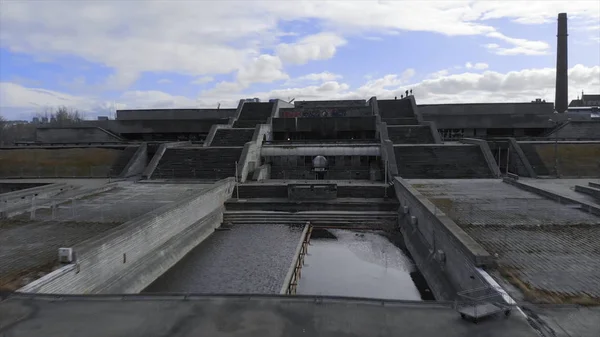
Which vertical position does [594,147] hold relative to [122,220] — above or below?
above

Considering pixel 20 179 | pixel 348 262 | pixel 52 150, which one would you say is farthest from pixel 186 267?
pixel 52 150

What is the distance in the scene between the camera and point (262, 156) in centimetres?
2872

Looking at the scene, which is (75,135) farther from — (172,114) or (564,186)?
(564,186)

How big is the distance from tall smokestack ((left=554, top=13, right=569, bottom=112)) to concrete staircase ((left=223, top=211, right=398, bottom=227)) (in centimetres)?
4715

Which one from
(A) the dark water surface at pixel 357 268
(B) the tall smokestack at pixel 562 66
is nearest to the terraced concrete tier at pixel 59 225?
(A) the dark water surface at pixel 357 268

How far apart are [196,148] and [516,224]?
20.3 meters

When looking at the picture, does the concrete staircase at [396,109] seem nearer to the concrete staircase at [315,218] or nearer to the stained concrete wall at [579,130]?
the stained concrete wall at [579,130]

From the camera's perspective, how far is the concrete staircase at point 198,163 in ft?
84.0

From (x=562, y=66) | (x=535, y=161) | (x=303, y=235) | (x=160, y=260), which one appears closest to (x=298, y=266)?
(x=303, y=235)

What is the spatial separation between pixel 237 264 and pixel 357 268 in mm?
4041

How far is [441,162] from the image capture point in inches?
1012

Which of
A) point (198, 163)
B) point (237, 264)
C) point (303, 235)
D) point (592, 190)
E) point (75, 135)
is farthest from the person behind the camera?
point (75, 135)

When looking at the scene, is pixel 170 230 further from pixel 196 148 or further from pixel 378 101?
pixel 378 101

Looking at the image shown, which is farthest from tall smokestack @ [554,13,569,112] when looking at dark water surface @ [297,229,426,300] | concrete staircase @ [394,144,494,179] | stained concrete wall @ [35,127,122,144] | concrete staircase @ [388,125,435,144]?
stained concrete wall @ [35,127,122,144]
